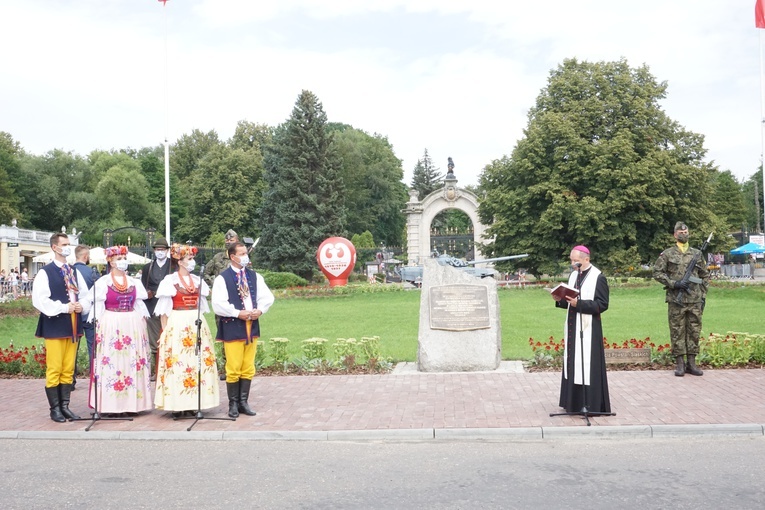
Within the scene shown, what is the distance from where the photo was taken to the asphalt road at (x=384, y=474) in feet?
18.2

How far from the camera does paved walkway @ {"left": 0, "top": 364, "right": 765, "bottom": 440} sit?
25.1 feet

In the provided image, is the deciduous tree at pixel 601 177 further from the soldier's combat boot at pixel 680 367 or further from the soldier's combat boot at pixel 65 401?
the soldier's combat boot at pixel 65 401

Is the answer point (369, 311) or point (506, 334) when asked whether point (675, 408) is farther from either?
point (369, 311)

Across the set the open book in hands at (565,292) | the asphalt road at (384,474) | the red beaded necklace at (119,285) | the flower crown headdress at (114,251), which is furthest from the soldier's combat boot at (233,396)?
the open book in hands at (565,292)

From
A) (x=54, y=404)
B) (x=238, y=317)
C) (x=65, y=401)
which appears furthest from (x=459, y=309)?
(x=54, y=404)

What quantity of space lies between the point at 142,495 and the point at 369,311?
17658 mm

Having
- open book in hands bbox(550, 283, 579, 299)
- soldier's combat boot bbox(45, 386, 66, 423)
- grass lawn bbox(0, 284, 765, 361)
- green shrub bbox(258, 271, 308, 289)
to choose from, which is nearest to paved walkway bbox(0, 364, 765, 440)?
soldier's combat boot bbox(45, 386, 66, 423)

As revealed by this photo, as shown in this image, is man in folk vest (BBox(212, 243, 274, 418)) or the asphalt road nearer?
the asphalt road

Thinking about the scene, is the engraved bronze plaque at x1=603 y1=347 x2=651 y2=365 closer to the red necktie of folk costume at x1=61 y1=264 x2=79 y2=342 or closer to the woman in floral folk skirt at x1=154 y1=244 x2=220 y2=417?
the woman in floral folk skirt at x1=154 y1=244 x2=220 y2=417

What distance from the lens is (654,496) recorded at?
552 cm

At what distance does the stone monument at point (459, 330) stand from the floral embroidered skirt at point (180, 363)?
4.03 meters

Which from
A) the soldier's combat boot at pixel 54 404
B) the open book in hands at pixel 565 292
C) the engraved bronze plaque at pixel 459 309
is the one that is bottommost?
the soldier's combat boot at pixel 54 404

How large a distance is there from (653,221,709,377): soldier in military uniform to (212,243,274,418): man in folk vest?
5.91 m

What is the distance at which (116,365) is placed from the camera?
8.56 meters
